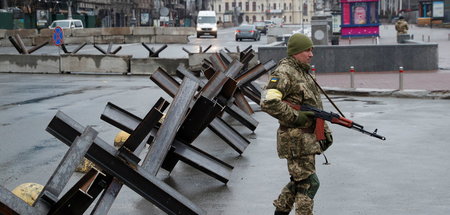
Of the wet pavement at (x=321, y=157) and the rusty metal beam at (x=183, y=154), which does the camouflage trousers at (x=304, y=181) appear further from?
the rusty metal beam at (x=183, y=154)

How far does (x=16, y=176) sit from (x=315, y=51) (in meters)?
16.3

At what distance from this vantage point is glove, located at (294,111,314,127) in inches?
247

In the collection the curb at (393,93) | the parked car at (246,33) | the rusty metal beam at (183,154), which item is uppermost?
the parked car at (246,33)

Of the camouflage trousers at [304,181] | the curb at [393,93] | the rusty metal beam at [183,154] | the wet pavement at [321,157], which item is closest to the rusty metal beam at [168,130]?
the camouflage trousers at [304,181]

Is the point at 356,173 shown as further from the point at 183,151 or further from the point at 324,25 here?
the point at 324,25

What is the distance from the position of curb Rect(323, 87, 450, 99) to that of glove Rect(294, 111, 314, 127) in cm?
1189

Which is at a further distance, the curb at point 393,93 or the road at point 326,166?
the curb at point 393,93

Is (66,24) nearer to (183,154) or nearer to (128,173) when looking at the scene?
(183,154)

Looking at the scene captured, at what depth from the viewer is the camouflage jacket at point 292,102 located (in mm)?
6301

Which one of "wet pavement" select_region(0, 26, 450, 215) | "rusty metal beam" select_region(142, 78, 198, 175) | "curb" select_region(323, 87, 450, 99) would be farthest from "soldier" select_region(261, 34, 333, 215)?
"curb" select_region(323, 87, 450, 99)

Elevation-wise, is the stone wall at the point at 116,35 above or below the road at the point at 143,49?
above

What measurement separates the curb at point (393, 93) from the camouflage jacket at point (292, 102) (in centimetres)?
1171

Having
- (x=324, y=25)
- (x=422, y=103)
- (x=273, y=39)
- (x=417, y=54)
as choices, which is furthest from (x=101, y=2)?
(x=422, y=103)

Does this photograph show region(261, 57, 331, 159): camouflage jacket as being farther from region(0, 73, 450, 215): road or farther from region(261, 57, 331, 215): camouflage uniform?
region(0, 73, 450, 215): road
